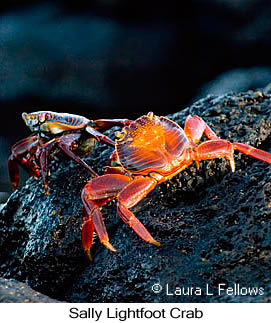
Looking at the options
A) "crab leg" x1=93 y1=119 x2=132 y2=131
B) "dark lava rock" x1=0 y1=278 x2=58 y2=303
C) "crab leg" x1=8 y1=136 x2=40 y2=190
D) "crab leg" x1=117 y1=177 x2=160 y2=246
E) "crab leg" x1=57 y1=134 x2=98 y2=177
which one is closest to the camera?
"dark lava rock" x1=0 y1=278 x2=58 y2=303

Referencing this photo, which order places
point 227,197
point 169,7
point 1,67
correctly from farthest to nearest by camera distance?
point 169,7
point 1,67
point 227,197

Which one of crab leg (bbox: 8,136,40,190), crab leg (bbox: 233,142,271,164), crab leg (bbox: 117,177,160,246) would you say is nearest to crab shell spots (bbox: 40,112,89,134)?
crab leg (bbox: 8,136,40,190)

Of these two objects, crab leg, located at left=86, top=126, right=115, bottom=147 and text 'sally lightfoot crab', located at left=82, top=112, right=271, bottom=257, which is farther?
crab leg, located at left=86, top=126, right=115, bottom=147

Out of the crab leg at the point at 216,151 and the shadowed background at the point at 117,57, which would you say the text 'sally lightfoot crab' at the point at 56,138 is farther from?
the shadowed background at the point at 117,57

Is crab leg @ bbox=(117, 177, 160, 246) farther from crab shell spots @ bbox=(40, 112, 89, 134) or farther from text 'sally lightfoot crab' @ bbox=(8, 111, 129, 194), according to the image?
crab shell spots @ bbox=(40, 112, 89, 134)

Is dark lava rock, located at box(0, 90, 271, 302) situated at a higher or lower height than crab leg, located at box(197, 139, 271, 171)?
lower

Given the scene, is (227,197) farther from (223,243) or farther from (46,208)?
(46,208)
